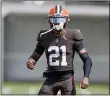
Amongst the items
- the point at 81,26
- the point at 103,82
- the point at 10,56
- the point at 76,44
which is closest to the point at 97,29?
the point at 81,26

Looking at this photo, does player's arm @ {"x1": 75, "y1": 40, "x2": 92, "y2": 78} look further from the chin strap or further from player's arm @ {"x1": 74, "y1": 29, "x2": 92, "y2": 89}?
the chin strap

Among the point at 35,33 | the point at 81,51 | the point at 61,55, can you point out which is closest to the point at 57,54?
the point at 61,55

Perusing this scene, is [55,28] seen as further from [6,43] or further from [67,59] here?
[6,43]

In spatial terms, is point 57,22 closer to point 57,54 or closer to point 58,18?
point 58,18

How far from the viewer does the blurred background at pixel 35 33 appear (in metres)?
15.0

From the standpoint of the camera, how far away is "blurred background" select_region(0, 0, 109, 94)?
15.0 m

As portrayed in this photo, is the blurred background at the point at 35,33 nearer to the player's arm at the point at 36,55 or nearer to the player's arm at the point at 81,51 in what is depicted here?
the player's arm at the point at 36,55

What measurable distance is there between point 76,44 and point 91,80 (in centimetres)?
929

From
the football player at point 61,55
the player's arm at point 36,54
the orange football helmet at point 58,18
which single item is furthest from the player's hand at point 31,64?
the orange football helmet at point 58,18

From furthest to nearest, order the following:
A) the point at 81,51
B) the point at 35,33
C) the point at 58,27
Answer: the point at 35,33
the point at 81,51
the point at 58,27

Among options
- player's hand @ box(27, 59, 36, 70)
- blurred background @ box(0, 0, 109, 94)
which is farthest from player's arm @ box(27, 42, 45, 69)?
blurred background @ box(0, 0, 109, 94)

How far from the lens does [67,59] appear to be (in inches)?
227

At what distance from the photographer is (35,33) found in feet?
50.3

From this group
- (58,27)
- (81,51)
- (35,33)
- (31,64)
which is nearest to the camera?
(58,27)
